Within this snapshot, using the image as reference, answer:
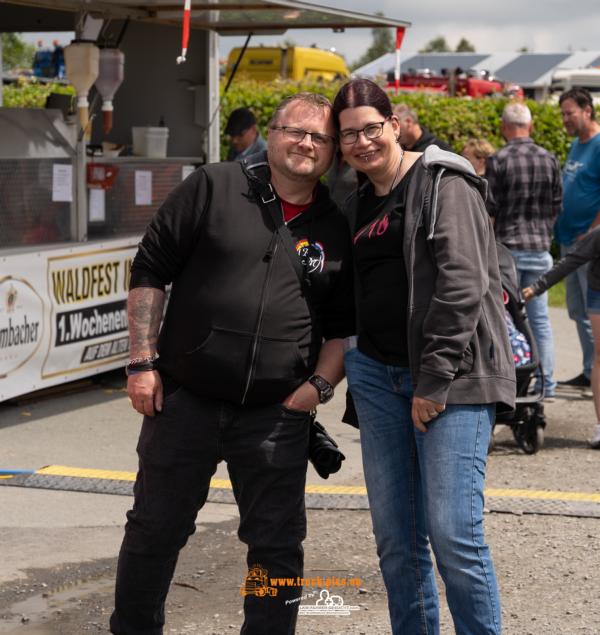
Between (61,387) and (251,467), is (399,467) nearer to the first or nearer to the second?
(251,467)

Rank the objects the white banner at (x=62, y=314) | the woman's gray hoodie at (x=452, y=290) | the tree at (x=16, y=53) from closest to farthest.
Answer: the woman's gray hoodie at (x=452, y=290), the white banner at (x=62, y=314), the tree at (x=16, y=53)

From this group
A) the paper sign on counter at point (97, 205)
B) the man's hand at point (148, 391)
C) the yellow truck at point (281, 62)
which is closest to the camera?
the man's hand at point (148, 391)

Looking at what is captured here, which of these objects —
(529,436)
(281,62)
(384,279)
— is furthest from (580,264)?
(281,62)

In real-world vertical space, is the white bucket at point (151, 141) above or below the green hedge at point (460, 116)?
below

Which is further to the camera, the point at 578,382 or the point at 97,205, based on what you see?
the point at 578,382

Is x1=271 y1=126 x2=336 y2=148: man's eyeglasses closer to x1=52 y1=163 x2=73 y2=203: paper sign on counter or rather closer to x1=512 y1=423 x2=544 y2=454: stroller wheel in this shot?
x1=512 y1=423 x2=544 y2=454: stroller wheel

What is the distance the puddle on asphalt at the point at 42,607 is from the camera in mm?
4195

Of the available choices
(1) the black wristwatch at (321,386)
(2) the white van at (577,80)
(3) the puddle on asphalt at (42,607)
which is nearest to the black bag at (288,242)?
(1) the black wristwatch at (321,386)

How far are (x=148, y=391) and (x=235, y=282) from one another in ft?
1.45

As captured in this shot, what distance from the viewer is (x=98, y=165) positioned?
855 centimetres

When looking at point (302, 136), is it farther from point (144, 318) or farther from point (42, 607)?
point (42, 607)

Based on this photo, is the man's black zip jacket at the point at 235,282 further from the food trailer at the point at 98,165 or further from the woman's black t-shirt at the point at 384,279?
the food trailer at the point at 98,165

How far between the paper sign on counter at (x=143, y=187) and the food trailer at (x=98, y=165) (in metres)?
0.01

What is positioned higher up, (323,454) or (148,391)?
(148,391)
